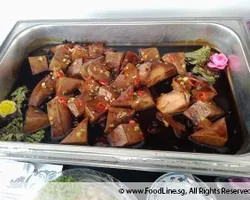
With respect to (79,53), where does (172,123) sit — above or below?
below

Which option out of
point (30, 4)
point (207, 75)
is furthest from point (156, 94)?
point (30, 4)

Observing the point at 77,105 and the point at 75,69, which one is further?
the point at 75,69

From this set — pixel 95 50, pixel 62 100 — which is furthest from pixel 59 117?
pixel 95 50

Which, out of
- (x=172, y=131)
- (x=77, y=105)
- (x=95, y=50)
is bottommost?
(x=172, y=131)

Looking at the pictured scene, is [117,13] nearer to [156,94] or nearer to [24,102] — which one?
[156,94]

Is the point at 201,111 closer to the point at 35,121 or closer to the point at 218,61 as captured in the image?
the point at 218,61

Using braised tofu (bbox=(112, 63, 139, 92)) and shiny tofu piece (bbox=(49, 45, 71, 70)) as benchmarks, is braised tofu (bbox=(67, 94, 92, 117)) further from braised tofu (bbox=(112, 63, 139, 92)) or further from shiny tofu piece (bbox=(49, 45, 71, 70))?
shiny tofu piece (bbox=(49, 45, 71, 70))
